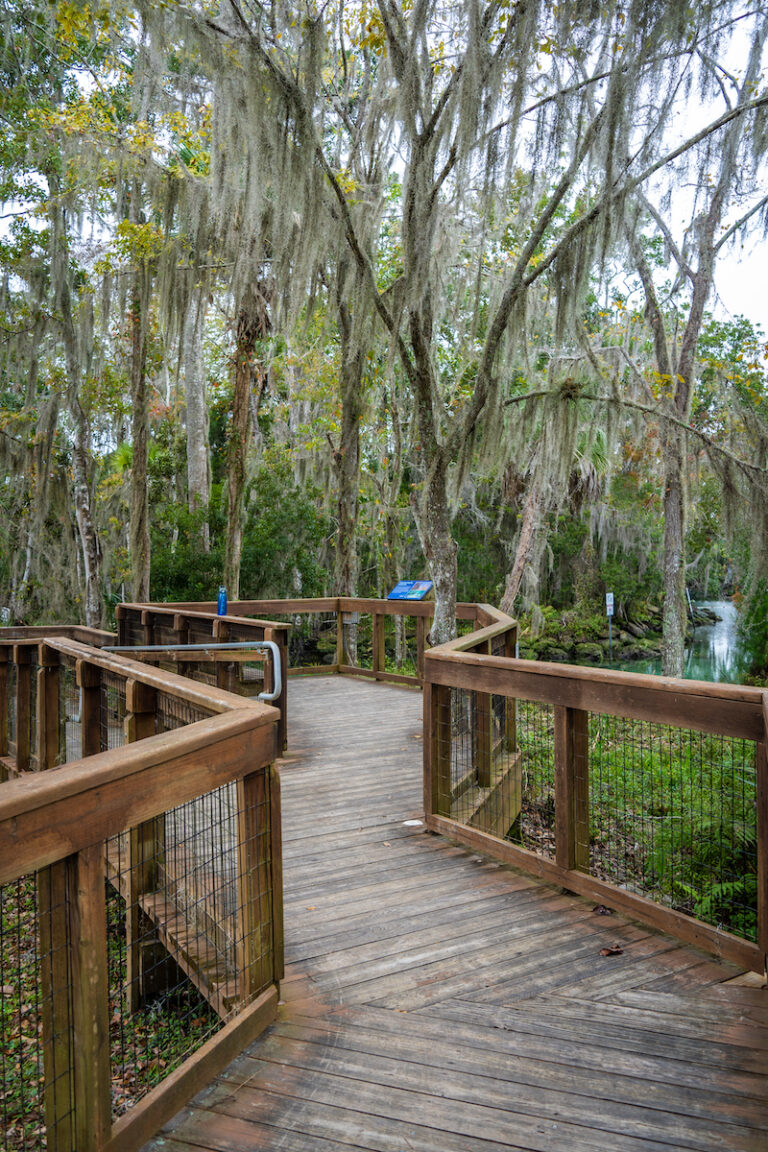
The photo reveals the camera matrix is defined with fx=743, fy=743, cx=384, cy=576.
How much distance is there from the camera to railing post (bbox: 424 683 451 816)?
418 centimetres

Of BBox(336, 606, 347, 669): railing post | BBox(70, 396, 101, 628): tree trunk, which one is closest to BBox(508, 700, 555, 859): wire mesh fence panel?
BBox(336, 606, 347, 669): railing post

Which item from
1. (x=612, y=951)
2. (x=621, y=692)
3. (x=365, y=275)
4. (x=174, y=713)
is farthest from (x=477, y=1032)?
(x=365, y=275)

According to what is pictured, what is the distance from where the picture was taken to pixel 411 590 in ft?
27.5

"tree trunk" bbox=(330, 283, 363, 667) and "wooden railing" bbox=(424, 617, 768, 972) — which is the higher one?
"tree trunk" bbox=(330, 283, 363, 667)

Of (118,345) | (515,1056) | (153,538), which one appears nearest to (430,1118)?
(515,1056)

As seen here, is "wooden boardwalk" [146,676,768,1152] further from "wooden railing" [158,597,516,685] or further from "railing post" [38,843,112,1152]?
"wooden railing" [158,597,516,685]

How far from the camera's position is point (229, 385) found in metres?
17.3

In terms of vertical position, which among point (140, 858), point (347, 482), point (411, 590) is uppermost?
point (347, 482)

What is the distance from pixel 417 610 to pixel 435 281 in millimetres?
3588

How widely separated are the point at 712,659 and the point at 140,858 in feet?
70.3

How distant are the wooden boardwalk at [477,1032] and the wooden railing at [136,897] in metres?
0.23

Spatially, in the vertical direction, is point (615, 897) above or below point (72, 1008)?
below

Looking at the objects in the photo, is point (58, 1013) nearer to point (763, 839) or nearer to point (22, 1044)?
point (763, 839)

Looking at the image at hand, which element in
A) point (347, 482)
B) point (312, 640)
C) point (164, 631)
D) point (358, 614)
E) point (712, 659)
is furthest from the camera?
point (712, 659)
